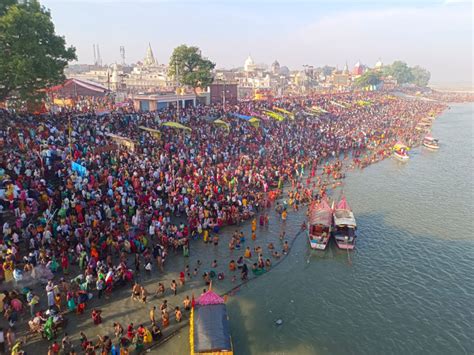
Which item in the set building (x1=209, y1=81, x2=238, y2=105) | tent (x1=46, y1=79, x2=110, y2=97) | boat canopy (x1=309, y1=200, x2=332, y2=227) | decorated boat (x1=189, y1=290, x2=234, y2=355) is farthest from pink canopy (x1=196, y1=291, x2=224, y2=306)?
tent (x1=46, y1=79, x2=110, y2=97)

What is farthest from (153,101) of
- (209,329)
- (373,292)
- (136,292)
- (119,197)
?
(209,329)

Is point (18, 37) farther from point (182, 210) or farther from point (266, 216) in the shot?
point (266, 216)

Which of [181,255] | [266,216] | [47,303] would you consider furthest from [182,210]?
[47,303]

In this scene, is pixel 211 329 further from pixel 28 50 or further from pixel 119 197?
pixel 28 50

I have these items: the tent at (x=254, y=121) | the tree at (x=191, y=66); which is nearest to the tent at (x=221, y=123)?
the tent at (x=254, y=121)

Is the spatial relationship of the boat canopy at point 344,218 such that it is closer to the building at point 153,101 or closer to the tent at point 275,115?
the tent at point 275,115

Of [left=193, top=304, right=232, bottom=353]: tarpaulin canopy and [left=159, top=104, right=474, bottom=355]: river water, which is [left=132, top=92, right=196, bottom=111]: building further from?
[left=193, top=304, right=232, bottom=353]: tarpaulin canopy
